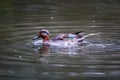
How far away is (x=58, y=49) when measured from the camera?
12180 mm

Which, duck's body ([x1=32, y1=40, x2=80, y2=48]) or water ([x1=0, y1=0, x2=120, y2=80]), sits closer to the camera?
water ([x1=0, y1=0, x2=120, y2=80])

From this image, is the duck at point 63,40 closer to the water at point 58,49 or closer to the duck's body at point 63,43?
the duck's body at point 63,43

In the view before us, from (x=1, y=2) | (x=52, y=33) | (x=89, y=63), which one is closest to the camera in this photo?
(x=89, y=63)

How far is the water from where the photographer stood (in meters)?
9.88

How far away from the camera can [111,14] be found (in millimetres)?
18109

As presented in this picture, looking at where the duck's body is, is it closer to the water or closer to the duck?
the duck

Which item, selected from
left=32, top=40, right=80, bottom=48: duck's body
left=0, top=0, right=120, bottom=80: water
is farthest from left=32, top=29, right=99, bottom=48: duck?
left=0, top=0, right=120, bottom=80: water

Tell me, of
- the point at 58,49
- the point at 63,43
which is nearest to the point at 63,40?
the point at 63,43

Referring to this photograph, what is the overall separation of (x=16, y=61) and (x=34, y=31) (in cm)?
396

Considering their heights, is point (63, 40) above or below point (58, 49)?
above

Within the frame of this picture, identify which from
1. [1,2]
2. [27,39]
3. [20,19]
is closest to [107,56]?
[27,39]

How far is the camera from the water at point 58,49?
9.88m

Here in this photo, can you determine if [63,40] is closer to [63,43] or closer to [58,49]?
[63,43]

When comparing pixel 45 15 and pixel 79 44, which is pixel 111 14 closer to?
pixel 45 15
